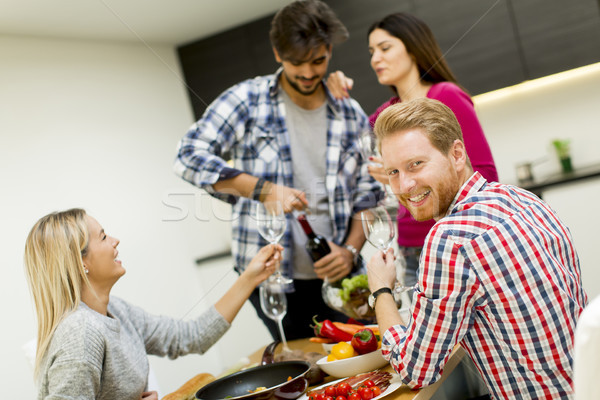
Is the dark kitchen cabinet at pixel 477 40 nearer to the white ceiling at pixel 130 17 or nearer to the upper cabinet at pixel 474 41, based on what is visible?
the upper cabinet at pixel 474 41

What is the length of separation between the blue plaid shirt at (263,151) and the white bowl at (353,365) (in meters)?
0.69

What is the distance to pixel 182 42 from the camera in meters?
3.38

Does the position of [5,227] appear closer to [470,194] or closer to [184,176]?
[184,176]

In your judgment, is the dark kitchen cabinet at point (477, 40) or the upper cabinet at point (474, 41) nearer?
the upper cabinet at point (474, 41)

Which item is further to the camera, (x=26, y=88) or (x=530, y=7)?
(x=530, y=7)

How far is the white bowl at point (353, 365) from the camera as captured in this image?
107cm

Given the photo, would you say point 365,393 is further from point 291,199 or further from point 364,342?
point 291,199

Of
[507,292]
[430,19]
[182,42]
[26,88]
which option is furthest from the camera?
[182,42]

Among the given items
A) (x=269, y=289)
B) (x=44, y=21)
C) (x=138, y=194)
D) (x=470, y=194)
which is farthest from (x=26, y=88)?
(x=470, y=194)

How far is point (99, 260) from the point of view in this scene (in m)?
1.25

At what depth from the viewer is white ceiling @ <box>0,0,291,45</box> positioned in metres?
2.13

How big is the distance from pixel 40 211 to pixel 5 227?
19 cm

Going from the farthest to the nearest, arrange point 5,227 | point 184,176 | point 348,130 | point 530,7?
point 530,7 < point 5,227 < point 348,130 < point 184,176

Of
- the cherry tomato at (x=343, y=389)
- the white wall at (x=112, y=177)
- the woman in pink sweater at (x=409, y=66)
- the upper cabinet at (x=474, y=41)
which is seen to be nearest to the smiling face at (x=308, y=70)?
the woman in pink sweater at (x=409, y=66)
